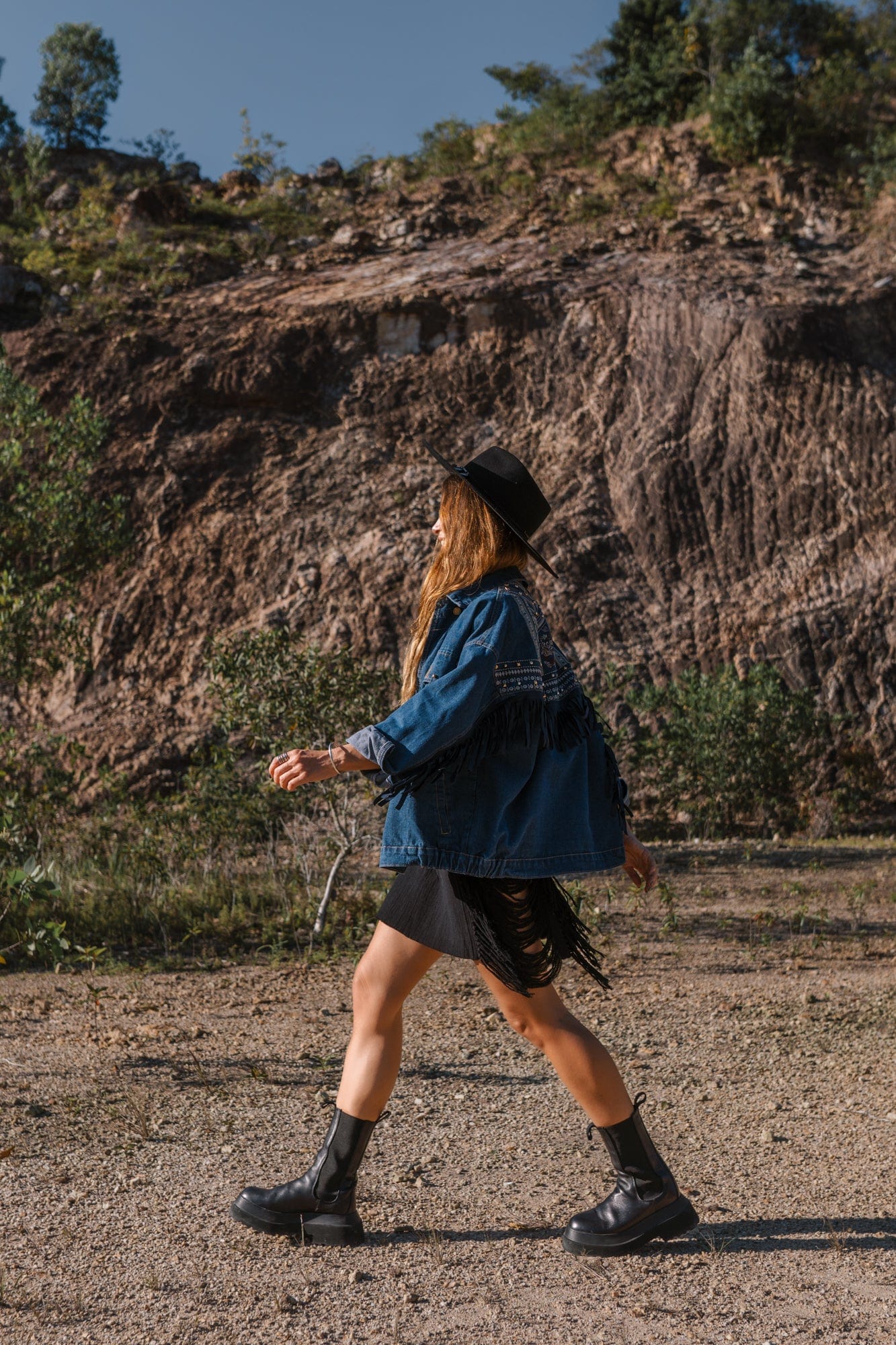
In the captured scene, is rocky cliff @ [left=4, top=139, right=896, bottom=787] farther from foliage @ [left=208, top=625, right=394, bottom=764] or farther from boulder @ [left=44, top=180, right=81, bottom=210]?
foliage @ [left=208, top=625, right=394, bottom=764]

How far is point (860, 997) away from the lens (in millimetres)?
5113

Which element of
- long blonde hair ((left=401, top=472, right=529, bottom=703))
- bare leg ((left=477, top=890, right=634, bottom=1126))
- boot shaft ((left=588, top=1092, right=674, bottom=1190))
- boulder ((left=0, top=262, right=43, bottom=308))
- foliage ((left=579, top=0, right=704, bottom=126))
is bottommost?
boot shaft ((left=588, top=1092, right=674, bottom=1190))

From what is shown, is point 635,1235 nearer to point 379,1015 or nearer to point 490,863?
point 379,1015

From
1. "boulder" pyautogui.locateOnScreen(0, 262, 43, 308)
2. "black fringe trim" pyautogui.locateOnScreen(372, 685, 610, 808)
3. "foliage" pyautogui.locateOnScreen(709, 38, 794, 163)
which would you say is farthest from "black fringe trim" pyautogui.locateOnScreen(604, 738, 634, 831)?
"foliage" pyautogui.locateOnScreen(709, 38, 794, 163)

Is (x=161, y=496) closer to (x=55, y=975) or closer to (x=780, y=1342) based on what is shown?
(x=55, y=975)

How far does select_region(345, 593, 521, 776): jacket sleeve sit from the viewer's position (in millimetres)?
2443

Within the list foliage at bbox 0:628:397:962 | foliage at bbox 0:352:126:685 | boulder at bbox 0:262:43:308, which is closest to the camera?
foliage at bbox 0:628:397:962

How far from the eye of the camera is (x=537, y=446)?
45.6ft

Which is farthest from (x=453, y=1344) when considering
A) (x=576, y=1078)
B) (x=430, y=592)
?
(x=430, y=592)

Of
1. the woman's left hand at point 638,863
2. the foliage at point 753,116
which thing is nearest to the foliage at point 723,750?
the woman's left hand at point 638,863

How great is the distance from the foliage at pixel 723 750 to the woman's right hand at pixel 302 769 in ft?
25.8

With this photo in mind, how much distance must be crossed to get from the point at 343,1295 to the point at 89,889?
15.1 ft

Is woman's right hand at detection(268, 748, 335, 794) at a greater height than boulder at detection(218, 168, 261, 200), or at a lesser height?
lesser

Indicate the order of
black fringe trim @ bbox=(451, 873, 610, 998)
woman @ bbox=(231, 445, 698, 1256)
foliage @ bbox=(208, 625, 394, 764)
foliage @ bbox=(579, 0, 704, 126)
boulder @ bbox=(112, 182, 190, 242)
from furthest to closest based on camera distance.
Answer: foliage @ bbox=(579, 0, 704, 126) → boulder @ bbox=(112, 182, 190, 242) → foliage @ bbox=(208, 625, 394, 764) → black fringe trim @ bbox=(451, 873, 610, 998) → woman @ bbox=(231, 445, 698, 1256)
